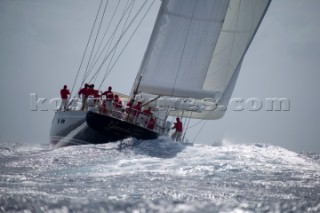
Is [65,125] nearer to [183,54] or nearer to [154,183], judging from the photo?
[183,54]

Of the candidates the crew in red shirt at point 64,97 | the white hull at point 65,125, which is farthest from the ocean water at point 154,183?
the crew in red shirt at point 64,97

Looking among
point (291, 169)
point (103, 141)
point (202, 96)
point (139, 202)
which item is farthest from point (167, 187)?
point (202, 96)

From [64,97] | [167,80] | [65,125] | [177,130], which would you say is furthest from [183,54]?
[64,97]

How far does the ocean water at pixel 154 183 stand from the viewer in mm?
6102

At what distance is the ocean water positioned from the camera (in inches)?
240

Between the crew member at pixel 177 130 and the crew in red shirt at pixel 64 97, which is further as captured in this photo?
the crew in red shirt at pixel 64 97

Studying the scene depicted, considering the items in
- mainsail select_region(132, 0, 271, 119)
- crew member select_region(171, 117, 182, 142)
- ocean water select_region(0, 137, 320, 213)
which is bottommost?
ocean water select_region(0, 137, 320, 213)

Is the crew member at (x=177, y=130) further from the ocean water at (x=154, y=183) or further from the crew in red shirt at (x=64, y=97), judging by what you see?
the ocean water at (x=154, y=183)

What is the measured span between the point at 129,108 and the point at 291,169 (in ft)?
18.7

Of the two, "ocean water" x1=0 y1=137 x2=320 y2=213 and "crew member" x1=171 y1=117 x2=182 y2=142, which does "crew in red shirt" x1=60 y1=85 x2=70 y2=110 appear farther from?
"ocean water" x1=0 y1=137 x2=320 y2=213

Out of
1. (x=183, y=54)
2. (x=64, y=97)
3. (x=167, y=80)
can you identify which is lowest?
(x=64, y=97)

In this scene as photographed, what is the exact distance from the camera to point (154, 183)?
801cm

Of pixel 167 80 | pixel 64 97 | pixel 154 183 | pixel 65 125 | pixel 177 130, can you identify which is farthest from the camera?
pixel 64 97

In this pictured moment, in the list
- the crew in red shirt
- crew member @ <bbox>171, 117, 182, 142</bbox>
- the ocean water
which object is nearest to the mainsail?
crew member @ <bbox>171, 117, 182, 142</bbox>
